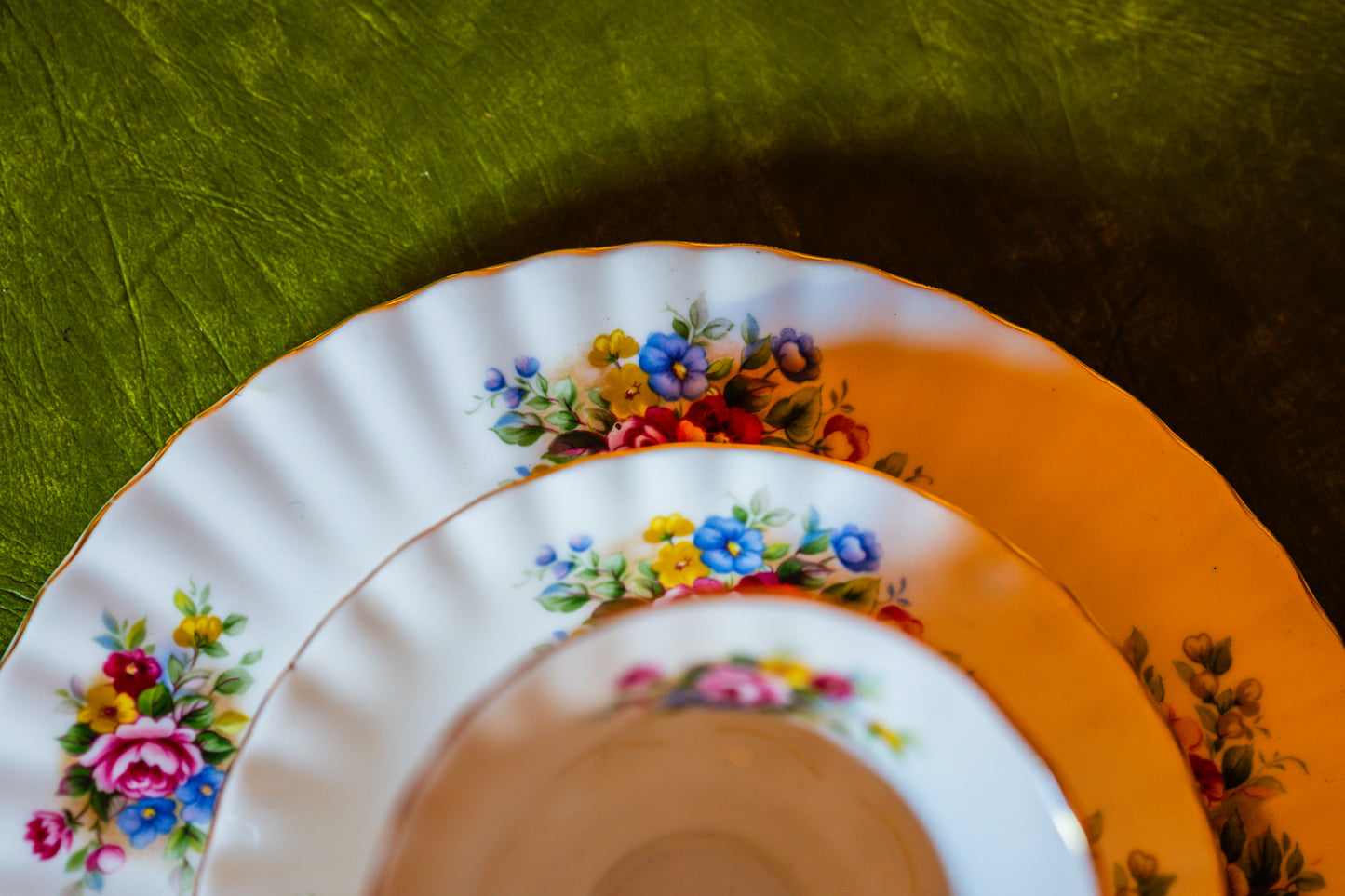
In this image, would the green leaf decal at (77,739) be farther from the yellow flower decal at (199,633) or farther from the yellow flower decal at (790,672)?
the yellow flower decal at (790,672)

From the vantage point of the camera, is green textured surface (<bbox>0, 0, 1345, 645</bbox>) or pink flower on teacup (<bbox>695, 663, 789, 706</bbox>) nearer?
pink flower on teacup (<bbox>695, 663, 789, 706</bbox>)

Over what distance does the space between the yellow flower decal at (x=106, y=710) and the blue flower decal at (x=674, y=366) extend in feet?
0.87

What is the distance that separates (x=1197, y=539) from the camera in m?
0.37

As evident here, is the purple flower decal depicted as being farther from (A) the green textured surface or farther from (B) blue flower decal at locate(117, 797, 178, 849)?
(B) blue flower decal at locate(117, 797, 178, 849)

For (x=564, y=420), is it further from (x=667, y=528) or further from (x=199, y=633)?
(x=199, y=633)

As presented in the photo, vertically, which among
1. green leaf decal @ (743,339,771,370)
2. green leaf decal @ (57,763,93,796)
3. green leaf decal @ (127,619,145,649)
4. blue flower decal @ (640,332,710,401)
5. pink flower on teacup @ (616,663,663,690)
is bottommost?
green leaf decal @ (57,763,93,796)

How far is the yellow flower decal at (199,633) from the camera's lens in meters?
0.37

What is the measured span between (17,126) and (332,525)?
35 cm

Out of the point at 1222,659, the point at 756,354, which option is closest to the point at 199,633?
the point at 756,354

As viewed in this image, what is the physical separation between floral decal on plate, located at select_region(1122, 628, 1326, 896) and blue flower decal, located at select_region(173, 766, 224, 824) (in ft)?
1.28

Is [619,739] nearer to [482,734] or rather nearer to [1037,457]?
[482,734]

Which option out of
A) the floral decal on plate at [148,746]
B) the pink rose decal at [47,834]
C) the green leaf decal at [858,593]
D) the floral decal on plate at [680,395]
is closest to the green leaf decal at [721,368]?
the floral decal on plate at [680,395]

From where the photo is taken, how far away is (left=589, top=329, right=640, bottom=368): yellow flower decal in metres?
0.38

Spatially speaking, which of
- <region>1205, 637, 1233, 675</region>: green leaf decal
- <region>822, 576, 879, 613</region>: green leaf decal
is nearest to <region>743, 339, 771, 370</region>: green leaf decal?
<region>822, 576, 879, 613</region>: green leaf decal
